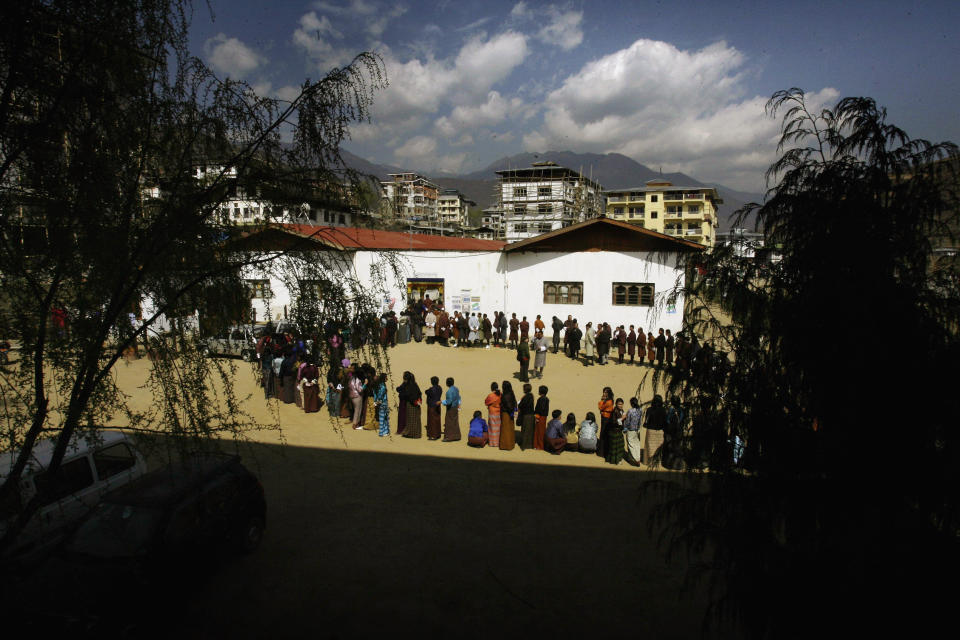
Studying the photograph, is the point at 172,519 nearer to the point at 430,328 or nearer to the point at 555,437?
the point at 555,437

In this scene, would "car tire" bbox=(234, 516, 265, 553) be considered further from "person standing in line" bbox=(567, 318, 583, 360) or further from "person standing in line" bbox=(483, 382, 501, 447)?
"person standing in line" bbox=(567, 318, 583, 360)

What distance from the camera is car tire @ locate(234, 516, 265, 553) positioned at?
6531mm

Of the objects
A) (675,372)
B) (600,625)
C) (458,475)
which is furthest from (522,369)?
(675,372)

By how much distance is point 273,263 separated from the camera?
3814 mm

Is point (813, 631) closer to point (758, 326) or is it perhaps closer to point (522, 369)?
point (758, 326)

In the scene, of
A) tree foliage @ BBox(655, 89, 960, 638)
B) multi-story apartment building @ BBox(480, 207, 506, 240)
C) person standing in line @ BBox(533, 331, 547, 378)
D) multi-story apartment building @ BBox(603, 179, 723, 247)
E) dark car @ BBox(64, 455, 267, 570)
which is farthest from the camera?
multi-story apartment building @ BBox(603, 179, 723, 247)

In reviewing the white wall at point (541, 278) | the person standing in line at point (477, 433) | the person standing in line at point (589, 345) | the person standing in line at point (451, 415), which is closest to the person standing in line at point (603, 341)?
the person standing in line at point (589, 345)

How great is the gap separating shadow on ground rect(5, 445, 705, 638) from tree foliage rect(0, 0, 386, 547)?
67.3 inches

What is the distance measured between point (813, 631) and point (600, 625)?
3153mm

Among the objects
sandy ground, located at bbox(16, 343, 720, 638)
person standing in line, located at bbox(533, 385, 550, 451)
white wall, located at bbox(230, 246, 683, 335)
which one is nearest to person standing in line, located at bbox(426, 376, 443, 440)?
sandy ground, located at bbox(16, 343, 720, 638)

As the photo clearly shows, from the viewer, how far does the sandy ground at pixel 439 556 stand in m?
5.52

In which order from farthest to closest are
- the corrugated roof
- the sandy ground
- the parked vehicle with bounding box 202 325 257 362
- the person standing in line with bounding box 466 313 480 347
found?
1. the person standing in line with bounding box 466 313 480 347
2. the corrugated roof
3. the sandy ground
4. the parked vehicle with bounding box 202 325 257 362

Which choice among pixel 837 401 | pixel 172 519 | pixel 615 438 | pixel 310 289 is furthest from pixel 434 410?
pixel 837 401

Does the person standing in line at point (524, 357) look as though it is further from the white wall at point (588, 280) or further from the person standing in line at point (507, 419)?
the white wall at point (588, 280)
